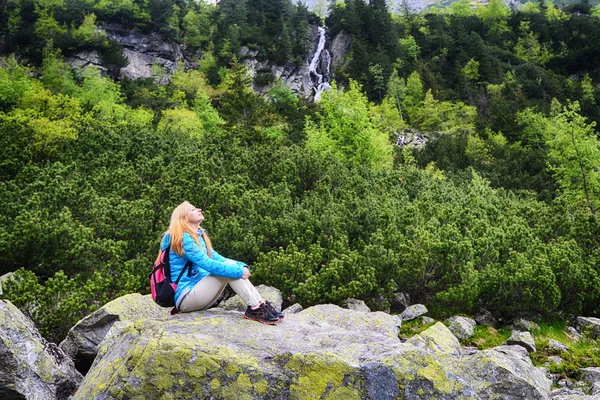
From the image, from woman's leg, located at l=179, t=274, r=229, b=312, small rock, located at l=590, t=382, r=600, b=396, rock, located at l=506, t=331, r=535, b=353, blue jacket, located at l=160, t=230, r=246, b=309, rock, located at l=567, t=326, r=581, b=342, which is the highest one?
blue jacket, located at l=160, t=230, r=246, b=309

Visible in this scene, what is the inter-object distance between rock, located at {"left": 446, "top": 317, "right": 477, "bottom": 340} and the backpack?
5495 millimetres

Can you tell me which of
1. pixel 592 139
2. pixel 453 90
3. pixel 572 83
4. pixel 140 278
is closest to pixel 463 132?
pixel 453 90

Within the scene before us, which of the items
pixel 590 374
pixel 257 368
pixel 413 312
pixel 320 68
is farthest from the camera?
pixel 320 68

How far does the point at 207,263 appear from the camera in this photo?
13.1 feet

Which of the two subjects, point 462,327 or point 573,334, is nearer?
point 462,327

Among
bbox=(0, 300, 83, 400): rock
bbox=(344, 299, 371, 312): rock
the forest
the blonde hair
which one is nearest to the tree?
the forest

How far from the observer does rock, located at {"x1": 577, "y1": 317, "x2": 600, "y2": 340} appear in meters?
7.91

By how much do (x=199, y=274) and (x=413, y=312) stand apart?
5205mm

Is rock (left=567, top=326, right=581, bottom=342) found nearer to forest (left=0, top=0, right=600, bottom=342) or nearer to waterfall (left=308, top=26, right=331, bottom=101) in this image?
forest (left=0, top=0, right=600, bottom=342)

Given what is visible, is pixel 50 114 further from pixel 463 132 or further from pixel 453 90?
pixel 453 90

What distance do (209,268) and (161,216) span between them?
6.29 meters

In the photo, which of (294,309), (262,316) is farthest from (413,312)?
(262,316)

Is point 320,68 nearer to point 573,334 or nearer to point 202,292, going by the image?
point 573,334

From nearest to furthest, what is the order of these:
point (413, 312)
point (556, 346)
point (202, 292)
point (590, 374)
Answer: point (202, 292) < point (590, 374) < point (556, 346) < point (413, 312)
